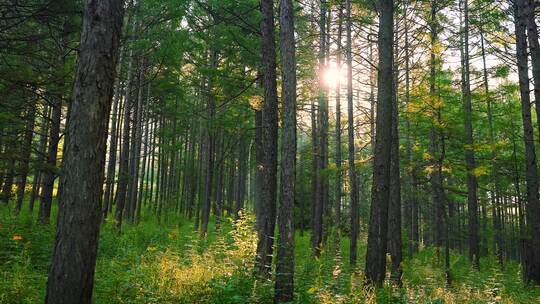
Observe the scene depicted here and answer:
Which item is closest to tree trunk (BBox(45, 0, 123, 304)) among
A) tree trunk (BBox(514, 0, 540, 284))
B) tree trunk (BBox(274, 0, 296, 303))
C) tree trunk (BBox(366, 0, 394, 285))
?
tree trunk (BBox(274, 0, 296, 303))

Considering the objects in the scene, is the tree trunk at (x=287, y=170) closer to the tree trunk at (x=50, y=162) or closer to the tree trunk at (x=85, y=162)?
the tree trunk at (x=85, y=162)

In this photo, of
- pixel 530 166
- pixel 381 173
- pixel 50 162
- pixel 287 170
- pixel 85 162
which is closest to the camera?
pixel 85 162

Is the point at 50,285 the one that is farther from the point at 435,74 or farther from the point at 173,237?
the point at 435,74

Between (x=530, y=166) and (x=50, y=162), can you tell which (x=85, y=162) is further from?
(x=530, y=166)

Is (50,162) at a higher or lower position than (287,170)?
higher

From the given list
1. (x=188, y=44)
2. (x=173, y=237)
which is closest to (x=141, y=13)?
(x=188, y=44)

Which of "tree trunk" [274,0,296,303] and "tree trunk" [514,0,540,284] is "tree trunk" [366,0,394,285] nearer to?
"tree trunk" [274,0,296,303]

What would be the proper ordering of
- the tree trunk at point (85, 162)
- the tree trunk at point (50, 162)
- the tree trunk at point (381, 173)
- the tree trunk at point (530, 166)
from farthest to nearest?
the tree trunk at point (530, 166), the tree trunk at point (50, 162), the tree trunk at point (381, 173), the tree trunk at point (85, 162)

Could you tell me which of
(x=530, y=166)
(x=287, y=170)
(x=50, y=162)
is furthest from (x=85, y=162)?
(x=530, y=166)

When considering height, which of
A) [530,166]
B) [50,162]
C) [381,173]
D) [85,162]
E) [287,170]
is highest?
[530,166]

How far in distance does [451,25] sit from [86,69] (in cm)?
1565

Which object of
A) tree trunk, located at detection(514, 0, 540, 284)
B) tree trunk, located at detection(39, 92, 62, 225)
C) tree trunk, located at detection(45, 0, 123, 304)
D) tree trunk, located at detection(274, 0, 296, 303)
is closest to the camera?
tree trunk, located at detection(45, 0, 123, 304)

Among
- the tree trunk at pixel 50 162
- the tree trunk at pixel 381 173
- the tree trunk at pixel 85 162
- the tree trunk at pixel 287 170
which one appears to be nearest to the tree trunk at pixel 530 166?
the tree trunk at pixel 381 173

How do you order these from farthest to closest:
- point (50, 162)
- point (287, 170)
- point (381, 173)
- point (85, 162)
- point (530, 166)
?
1. point (530, 166)
2. point (50, 162)
3. point (381, 173)
4. point (287, 170)
5. point (85, 162)
